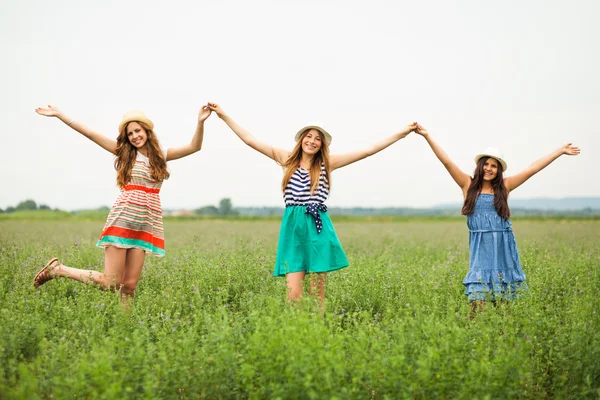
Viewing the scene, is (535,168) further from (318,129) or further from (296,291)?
(296,291)

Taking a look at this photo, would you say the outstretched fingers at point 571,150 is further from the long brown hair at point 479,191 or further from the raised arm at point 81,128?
the raised arm at point 81,128

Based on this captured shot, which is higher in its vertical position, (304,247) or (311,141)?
(311,141)

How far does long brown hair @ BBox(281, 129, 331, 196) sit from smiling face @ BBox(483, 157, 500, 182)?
1755 mm

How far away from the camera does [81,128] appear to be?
20.1ft

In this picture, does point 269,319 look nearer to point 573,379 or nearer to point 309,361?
point 309,361

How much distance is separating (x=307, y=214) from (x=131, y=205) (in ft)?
6.21

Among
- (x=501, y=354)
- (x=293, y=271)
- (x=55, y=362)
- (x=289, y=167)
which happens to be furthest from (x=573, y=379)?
(x=55, y=362)

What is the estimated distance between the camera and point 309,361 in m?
3.55

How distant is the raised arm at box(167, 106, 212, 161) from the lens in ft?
19.7

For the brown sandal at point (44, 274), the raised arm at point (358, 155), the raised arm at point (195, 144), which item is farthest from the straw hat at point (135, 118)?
the raised arm at point (358, 155)

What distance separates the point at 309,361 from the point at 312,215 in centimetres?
215

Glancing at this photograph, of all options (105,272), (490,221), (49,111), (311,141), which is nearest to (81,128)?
(49,111)

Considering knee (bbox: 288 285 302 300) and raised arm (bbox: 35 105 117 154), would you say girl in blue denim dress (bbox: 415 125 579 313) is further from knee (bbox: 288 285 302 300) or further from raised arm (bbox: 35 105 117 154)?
raised arm (bbox: 35 105 117 154)

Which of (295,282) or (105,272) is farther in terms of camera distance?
(105,272)
